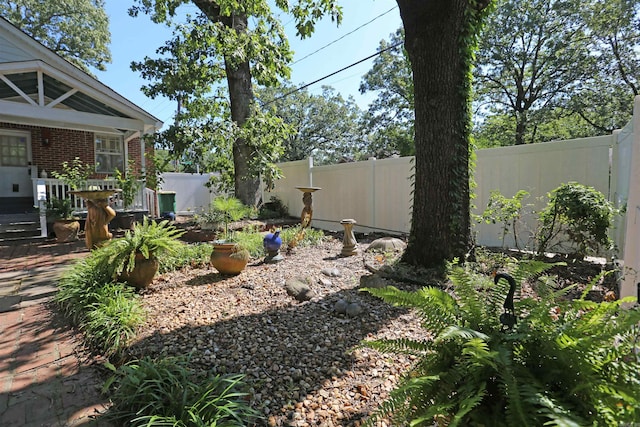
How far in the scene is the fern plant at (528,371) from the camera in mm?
1065

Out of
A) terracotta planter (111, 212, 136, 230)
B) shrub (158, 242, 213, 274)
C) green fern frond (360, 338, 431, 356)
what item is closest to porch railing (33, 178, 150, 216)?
terracotta planter (111, 212, 136, 230)

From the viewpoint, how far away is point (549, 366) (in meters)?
1.22

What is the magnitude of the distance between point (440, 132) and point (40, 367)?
4135 millimetres

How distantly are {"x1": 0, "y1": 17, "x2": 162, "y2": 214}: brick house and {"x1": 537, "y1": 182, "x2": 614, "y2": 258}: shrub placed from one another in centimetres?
893

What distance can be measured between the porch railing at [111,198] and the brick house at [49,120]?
42cm

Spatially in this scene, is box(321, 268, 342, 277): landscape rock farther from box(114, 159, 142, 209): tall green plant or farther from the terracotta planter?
box(114, 159, 142, 209): tall green plant

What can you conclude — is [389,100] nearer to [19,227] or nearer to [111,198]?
[111,198]

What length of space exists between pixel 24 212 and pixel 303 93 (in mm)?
21262

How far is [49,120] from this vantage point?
7660mm

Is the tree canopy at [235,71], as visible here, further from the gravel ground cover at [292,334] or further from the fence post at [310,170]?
the gravel ground cover at [292,334]

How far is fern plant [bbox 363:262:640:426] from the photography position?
1.07 m

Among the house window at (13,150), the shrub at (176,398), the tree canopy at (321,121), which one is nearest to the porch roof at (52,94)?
the house window at (13,150)

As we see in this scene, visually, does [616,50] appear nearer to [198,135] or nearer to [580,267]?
[580,267]

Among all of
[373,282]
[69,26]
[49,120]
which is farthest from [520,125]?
[69,26]
